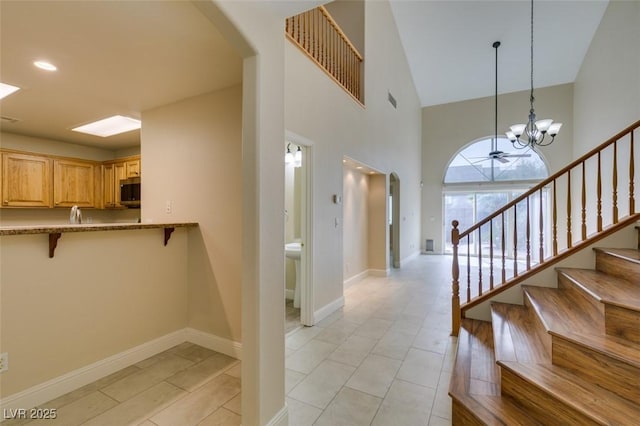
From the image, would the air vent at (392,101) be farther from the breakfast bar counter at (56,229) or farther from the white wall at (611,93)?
the breakfast bar counter at (56,229)

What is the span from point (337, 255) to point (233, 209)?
1.78 m

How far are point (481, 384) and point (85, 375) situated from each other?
2908mm

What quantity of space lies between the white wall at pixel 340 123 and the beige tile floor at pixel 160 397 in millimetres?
1425

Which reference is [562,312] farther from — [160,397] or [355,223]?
[355,223]

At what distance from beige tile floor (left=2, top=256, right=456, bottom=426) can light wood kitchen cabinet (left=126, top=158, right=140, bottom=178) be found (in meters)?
3.06

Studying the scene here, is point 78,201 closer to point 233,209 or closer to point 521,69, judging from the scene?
point 233,209

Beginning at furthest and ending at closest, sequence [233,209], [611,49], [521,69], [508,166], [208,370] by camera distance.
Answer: [508,166], [521,69], [611,49], [233,209], [208,370]

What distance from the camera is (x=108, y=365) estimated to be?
89.8 inches

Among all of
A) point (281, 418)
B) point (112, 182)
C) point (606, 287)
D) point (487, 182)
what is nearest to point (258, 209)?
point (281, 418)

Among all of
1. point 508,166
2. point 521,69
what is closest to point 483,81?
point 521,69

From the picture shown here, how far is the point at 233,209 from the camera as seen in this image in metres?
2.59

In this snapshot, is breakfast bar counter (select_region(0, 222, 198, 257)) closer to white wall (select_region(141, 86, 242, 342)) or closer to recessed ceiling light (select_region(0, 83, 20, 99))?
white wall (select_region(141, 86, 242, 342))

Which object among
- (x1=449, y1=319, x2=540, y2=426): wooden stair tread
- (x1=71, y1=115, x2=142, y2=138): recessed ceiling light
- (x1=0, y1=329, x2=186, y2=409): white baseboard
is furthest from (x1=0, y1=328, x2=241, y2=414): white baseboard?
(x1=71, y1=115, x2=142, y2=138): recessed ceiling light

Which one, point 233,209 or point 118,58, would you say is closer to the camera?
point 118,58
